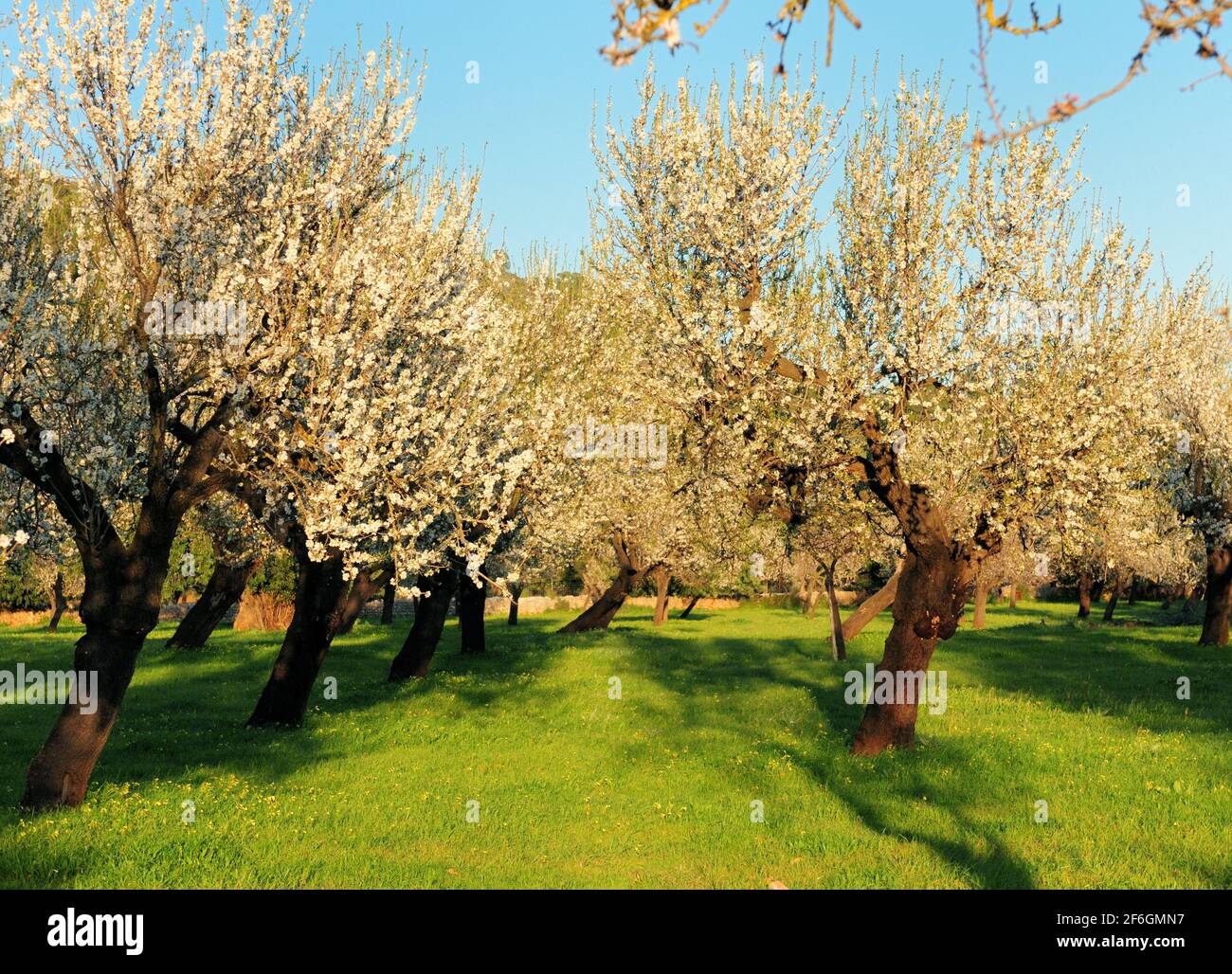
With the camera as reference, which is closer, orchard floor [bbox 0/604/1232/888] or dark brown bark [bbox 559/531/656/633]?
orchard floor [bbox 0/604/1232/888]

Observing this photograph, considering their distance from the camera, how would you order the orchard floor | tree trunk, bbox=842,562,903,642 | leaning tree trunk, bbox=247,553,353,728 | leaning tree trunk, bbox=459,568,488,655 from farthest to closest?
leaning tree trunk, bbox=459,568,488,655
tree trunk, bbox=842,562,903,642
leaning tree trunk, bbox=247,553,353,728
the orchard floor

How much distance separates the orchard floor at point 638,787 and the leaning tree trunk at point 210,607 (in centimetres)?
591

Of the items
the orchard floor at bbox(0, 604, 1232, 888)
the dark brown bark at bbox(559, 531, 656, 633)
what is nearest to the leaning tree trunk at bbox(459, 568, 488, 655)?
the orchard floor at bbox(0, 604, 1232, 888)

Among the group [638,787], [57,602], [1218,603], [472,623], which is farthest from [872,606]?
[57,602]

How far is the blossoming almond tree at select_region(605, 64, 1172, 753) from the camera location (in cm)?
1822

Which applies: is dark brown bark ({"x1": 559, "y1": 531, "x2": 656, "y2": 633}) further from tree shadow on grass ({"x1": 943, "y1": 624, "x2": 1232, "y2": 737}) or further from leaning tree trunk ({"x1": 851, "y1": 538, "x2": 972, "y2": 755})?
leaning tree trunk ({"x1": 851, "y1": 538, "x2": 972, "y2": 755})

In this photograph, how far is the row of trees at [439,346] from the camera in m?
14.9

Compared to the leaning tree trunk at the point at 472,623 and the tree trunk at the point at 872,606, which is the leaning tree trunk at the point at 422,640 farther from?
the tree trunk at the point at 872,606

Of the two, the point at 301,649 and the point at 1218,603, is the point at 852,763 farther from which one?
the point at 1218,603

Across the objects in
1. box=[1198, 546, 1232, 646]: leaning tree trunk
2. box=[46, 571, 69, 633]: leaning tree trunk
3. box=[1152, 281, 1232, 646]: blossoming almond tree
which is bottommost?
box=[46, 571, 69, 633]: leaning tree trunk

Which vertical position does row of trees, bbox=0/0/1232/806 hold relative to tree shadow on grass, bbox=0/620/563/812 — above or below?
above

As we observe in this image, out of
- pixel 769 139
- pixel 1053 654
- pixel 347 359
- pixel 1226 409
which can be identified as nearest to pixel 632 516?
pixel 1053 654

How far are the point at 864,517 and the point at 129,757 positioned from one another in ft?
52.3

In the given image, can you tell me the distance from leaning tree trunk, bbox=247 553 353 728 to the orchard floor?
0.86 m
